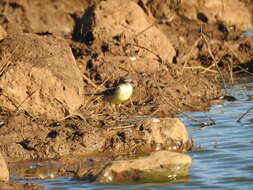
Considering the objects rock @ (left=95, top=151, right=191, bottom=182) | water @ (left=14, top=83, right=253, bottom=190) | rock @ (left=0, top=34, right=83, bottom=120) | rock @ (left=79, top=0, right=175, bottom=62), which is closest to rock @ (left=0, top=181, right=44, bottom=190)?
water @ (left=14, top=83, right=253, bottom=190)

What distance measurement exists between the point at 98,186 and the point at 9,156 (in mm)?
1644

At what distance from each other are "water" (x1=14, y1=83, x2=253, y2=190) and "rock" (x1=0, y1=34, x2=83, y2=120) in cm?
190

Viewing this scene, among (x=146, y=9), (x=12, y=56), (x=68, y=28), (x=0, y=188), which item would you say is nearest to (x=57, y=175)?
(x=0, y=188)

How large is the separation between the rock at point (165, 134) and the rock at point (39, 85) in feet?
4.34

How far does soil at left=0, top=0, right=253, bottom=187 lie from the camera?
962 centimetres

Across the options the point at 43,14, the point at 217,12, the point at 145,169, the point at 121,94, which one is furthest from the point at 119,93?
the point at 43,14

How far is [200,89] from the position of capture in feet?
44.0

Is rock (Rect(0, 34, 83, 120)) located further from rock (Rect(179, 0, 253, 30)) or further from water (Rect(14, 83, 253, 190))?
rock (Rect(179, 0, 253, 30))

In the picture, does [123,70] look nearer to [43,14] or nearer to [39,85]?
[39,85]

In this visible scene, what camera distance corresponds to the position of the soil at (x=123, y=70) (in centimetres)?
962

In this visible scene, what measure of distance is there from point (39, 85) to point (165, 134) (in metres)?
1.99

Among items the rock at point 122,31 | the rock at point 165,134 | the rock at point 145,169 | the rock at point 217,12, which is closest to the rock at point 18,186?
the rock at point 145,169

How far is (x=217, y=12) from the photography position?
1894 centimetres

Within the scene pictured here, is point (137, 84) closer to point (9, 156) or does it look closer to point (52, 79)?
point (52, 79)
